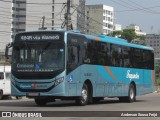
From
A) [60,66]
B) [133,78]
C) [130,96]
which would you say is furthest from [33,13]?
[60,66]

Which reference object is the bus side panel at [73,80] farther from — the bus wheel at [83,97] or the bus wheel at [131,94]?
the bus wheel at [131,94]

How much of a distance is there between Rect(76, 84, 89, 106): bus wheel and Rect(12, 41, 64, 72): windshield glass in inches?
80.7

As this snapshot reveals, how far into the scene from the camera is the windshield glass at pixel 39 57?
66.4 ft

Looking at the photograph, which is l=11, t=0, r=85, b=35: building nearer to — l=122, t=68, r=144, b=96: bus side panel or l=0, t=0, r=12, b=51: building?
l=0, t=0, r=12, b=51: building

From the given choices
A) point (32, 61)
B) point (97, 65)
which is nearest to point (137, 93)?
point (97, 65)

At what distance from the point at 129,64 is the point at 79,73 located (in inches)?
257

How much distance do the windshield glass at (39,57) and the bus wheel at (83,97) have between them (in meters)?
2.05

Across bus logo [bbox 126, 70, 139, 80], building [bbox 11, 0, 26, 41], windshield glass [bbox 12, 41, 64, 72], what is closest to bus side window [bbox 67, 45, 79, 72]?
windshield glass [bbox 12, 41, 64, 72]

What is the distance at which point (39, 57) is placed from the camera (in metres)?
20.4

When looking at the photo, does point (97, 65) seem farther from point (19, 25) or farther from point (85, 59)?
point (19, 25)

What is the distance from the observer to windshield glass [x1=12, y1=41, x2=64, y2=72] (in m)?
20.2

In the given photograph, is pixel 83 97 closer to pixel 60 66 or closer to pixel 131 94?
pixel 60 66

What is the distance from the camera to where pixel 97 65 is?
23172 millimetres

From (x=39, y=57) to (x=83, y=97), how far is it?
2920 mm
